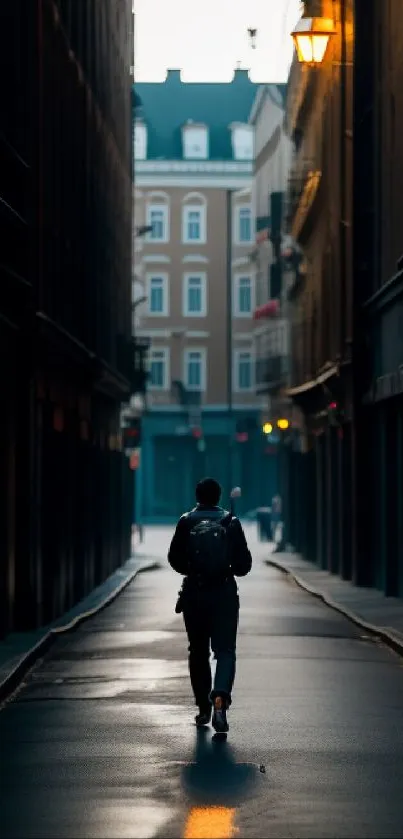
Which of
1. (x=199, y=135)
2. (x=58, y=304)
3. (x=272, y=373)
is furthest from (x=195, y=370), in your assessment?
(x=58, y=304)

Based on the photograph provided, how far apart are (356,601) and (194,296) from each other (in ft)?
218

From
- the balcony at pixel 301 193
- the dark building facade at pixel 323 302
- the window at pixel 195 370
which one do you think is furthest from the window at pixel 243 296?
the balcony at pixel 301 193

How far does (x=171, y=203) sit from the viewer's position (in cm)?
9825

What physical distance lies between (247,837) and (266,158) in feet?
221

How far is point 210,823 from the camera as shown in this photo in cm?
1025

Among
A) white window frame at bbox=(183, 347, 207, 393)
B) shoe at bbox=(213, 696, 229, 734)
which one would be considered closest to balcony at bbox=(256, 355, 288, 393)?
white window frame at bbox=(183, 347, 207, 393)

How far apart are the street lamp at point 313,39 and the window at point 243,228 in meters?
67.2

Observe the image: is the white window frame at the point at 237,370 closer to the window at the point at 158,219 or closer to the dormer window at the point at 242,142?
the window at the point at 158,219

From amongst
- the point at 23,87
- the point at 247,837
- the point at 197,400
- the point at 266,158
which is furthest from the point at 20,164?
the point at 197,400

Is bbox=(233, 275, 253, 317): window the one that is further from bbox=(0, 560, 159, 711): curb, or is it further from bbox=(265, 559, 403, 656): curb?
bbox=(0, 560, 159, 711): curb

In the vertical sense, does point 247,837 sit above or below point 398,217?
below

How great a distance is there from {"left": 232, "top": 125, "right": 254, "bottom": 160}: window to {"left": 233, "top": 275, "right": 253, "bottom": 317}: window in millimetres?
6721

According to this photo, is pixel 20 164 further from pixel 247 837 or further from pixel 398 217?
pixel 247 837

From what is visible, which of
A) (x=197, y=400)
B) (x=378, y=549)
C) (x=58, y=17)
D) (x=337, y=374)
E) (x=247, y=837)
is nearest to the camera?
(x=247, y=837)
